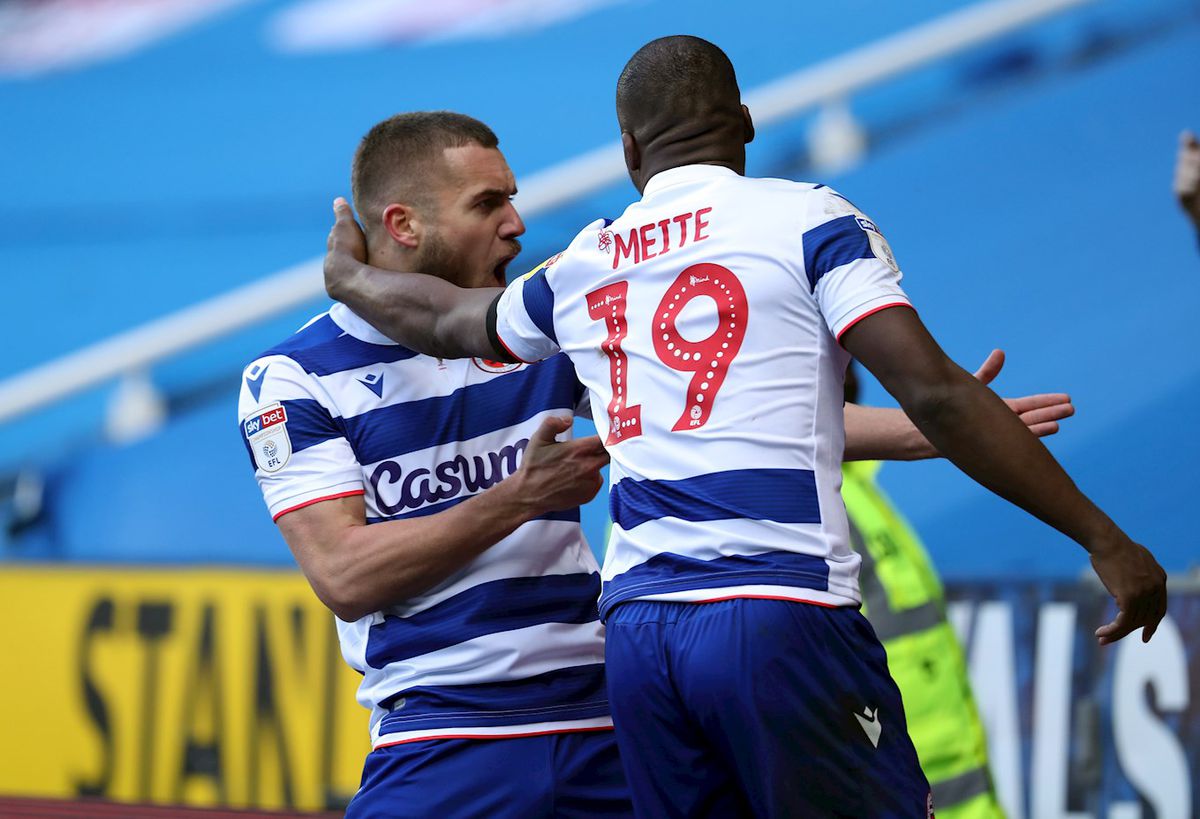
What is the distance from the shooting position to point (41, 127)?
689 cm

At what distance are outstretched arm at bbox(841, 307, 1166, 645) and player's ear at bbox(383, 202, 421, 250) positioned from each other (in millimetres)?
1052

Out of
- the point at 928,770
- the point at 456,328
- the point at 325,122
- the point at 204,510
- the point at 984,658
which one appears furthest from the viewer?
the point at 325,122

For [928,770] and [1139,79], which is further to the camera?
[1139,79]

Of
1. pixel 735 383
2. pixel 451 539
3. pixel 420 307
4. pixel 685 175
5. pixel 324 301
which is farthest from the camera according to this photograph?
pixel 324 301

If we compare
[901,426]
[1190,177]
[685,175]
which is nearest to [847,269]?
[685,175]

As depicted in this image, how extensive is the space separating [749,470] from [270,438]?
95cm

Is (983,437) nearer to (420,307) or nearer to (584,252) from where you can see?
(584,252)

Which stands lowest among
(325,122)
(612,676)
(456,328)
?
(612,676)

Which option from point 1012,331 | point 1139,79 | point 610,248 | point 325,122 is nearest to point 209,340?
point 325,122

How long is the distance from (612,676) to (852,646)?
362 mm

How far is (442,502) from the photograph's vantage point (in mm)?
2621

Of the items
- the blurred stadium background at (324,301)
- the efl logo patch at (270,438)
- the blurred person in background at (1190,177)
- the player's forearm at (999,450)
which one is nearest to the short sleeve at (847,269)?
the player's forearm at (999,450)

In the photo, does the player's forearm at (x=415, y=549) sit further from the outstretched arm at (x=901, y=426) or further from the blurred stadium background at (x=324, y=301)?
the blurred stadium background at (x=324, y=301)

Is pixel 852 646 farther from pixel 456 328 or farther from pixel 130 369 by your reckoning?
pixel 130 369
